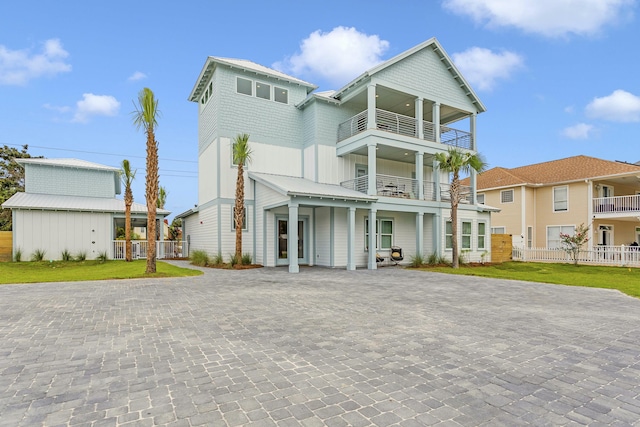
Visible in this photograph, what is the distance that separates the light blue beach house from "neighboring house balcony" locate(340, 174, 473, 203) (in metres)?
0.08

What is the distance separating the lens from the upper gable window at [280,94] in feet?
61.8

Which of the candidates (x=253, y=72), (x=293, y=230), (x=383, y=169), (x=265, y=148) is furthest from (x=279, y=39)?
(x=293, y=230)

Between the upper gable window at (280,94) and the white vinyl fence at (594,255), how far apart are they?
19652 millimetres

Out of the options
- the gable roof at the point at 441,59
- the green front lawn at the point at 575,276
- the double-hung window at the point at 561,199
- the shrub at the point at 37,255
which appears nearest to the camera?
the green front lawn at the point at 575,276

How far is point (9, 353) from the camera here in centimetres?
426

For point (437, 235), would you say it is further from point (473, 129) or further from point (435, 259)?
point (473, 129)

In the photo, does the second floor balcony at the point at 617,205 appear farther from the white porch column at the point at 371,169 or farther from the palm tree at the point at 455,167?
the white porch column at the point at 371,169

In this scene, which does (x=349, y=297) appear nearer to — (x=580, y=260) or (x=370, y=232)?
(x=370, y=232)

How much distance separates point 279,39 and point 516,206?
2159 cm

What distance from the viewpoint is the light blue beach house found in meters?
16.9

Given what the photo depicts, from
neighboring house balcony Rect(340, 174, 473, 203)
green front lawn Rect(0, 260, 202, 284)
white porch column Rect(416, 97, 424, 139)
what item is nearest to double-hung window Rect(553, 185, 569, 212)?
neighboring house balcony Rect(340, 174, 473, 203)

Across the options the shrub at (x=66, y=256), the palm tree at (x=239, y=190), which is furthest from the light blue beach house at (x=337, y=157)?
the shrub at (x=66, y=256)

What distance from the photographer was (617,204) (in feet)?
76.2

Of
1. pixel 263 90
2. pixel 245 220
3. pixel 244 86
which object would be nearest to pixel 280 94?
pixel 263 90
